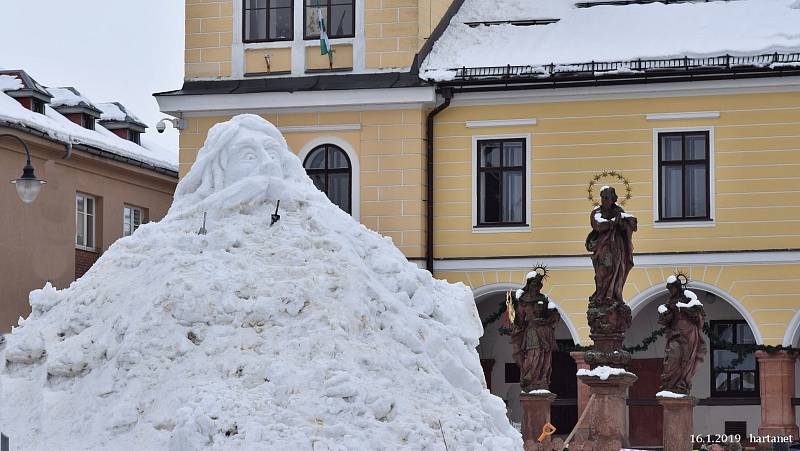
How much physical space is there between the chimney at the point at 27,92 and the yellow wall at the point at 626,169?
30.2ft

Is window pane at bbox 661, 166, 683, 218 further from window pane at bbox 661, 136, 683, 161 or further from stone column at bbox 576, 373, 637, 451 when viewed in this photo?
stone column at bbox 576, 373, 637, 451

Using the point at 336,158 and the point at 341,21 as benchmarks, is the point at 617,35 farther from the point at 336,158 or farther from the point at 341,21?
the point at 336,158

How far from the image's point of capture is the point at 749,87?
2405cm

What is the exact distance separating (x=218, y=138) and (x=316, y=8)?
596 inches

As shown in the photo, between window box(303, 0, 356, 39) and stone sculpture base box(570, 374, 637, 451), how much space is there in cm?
984

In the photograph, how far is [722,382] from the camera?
2545cm

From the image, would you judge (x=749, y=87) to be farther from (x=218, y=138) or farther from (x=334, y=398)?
(x=334, y=398)

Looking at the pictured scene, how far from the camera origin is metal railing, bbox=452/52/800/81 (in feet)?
78.1

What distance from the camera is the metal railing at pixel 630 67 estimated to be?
23.8 m

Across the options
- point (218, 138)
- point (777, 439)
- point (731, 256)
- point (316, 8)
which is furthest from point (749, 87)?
point (218, 138)

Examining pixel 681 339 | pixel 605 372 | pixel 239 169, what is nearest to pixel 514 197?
pixel 681 339

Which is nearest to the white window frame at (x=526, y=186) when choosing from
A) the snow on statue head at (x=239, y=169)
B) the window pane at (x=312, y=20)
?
the window pane at (x=312, y=20)

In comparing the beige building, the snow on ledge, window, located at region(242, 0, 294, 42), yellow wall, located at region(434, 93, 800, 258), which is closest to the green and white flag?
window, located at region(242, 0, 294, 42)

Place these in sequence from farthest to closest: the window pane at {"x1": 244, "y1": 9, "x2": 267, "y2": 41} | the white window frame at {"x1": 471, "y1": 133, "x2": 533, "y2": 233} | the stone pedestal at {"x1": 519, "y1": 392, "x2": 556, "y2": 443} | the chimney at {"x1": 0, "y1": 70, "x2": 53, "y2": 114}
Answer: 1. the chimney at {"x1": 0, "y1": 70, "x2": 53, "y2": 114}
2. the window pane at {"x1": 244, "y1": 9, "x2": 267, "y2": 41}
3. the white window frame at {"x1": 471, "y1": 133, "x2": 533, "y2": 233}
4. the stone pedestal at {"x1": 519, "y1": 392, "x2": 556, "y2": 443}
